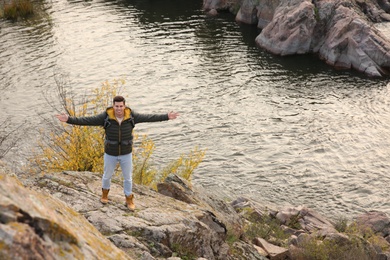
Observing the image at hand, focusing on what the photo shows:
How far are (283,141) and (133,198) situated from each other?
1972cm

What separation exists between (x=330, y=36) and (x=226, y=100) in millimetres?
16264

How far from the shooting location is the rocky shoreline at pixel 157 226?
6.26m

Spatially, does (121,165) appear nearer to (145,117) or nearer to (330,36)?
(145,117)

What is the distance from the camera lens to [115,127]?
12.1 metres

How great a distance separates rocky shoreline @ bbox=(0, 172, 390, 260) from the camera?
246 inches

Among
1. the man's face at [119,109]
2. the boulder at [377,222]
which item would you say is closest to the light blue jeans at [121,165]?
the man's face at [119,109]

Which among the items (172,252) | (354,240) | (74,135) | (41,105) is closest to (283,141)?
(354,240)

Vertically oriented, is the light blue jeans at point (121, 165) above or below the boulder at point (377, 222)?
above

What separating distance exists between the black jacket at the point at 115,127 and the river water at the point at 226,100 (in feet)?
48.2

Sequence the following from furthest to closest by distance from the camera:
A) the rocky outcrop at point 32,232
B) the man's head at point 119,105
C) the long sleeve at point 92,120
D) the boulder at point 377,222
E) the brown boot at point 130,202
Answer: the boulder at point 377,222
the brown boot at point 130,202
the long sleeve at point 92,120
the man's head at point 119,105
the rocky outcrop at point 32,232

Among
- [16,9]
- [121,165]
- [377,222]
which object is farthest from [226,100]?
[16,9]

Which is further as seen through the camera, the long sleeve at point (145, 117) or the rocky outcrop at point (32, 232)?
the long sleeve at point (145, 117)

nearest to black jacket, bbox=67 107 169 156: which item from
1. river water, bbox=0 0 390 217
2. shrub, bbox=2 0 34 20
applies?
river water, bbox=0 0 390 217

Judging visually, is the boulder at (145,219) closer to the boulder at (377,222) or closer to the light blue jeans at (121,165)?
the light blue jeans at (121,165)
